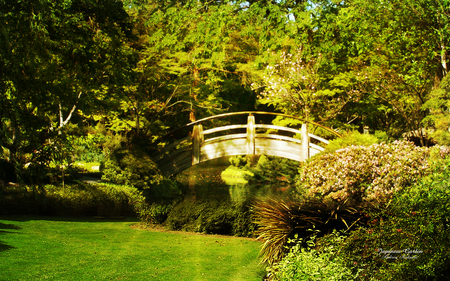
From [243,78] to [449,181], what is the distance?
64.0ft

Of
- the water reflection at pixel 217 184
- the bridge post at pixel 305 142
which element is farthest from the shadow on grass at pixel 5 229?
the bridge post at pixel 305 142

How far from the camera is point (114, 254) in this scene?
9.10 metres

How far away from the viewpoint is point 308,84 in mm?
22938

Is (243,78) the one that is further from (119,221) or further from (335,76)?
(119,221)

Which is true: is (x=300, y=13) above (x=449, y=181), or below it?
above

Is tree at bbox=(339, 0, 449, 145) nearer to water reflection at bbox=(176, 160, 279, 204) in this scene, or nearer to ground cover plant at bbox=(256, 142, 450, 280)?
water reflection at bbox=(176, 160, 279, 204)

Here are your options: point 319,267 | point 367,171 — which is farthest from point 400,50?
point 319,267

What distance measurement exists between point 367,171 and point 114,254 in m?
7.79

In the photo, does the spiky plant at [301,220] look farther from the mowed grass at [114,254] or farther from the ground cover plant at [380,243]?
the mowed grass at [114,254]

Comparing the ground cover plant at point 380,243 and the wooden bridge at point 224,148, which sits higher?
the wooden bridge at point 224,148

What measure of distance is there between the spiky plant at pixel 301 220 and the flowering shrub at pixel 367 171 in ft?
16.3

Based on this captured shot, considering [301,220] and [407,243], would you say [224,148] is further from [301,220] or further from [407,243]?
[407,243]

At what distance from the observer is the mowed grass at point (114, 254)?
770cm

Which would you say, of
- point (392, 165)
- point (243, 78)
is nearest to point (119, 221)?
point (392, 165)
